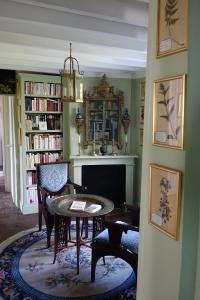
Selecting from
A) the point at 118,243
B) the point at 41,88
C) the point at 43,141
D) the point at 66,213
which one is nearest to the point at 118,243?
the point at 118,243

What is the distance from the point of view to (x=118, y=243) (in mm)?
2734

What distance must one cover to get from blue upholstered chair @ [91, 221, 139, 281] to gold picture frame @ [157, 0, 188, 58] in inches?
69.6

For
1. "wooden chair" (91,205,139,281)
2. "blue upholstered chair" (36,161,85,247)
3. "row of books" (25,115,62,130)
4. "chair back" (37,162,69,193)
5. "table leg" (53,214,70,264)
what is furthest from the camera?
"row of books" (25,115,62,130)

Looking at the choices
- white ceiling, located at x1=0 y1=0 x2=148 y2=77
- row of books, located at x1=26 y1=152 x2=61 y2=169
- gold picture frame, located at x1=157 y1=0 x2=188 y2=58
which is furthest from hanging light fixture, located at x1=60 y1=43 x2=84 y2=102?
row of books, located at x1=26 y1=152 x2=61 y2=169

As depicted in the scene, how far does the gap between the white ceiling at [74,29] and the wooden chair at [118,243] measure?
1833mm

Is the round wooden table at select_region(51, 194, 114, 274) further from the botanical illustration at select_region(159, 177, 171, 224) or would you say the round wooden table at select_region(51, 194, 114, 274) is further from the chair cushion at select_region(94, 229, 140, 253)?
the botanical illustration at select_region(159, 177, 171, 224)

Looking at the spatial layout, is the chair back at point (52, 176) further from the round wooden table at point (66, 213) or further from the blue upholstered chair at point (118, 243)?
the blue upholstered chair at point (118, 243)

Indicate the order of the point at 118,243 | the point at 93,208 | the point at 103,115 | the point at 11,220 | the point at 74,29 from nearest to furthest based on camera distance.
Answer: the point at 74,29 → the point at 118,243 → the point at 93,208 → the point at 11,220 → the point at 103,115

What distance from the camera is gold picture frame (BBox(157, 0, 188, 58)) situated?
1192 millimetres

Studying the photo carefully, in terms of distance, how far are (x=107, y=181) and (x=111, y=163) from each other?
37cm

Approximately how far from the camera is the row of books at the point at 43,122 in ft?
15.6

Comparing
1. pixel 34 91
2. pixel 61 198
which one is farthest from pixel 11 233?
pixel 34 91

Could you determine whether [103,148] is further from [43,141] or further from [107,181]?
[43,141]

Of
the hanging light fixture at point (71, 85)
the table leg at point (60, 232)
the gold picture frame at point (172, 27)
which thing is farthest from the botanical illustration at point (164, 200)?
the table leg at point (60, 232)
